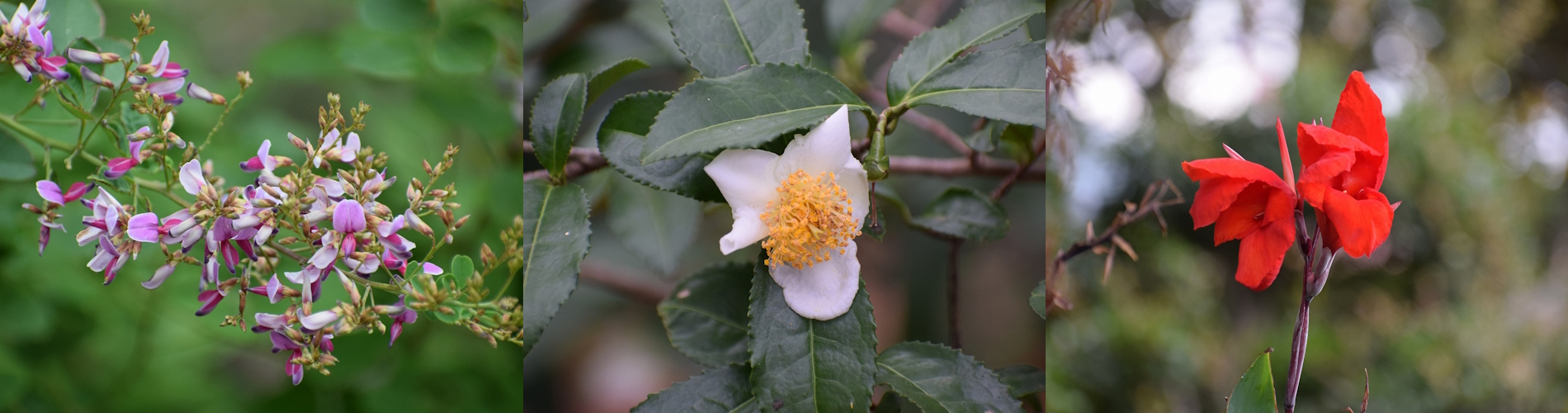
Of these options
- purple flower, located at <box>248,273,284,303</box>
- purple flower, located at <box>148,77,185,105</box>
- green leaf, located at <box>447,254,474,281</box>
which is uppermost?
purple flower, located at <box>148,77,185,105</box>

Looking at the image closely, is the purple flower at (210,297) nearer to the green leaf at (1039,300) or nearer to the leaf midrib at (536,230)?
the leaf midrib at (536,230)

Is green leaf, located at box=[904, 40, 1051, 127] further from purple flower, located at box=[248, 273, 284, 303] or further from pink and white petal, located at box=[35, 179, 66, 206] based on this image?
pink and white petal, located at box=[35, 179, 66, 206]

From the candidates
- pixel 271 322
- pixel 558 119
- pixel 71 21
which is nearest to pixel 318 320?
pixel 271 322

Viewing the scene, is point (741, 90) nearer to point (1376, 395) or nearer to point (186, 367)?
point (1376, 395)

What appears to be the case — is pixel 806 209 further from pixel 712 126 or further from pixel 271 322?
pixel 271 322

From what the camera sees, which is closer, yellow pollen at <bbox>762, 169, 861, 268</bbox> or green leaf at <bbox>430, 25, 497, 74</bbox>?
yellow pollen at <bbox>762, 169, 861, 268</bbox>

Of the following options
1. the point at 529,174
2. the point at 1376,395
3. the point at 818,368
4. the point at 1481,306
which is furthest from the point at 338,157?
the point at 1481,306

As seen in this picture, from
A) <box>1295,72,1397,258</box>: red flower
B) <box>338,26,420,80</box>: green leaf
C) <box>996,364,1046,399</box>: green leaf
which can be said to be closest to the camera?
<box>1295,72,1397,258</box>: red flower

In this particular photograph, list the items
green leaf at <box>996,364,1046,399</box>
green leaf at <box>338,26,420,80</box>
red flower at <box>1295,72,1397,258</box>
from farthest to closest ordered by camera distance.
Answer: green leaf at <box>338,26,420,80</box> < green leaf at <box>996,364,1046,399</box> < red flower at <box>1295,72,1397,258</box>

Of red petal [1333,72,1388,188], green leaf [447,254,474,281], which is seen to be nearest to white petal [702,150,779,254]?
green leaf [447,254,474,281]
